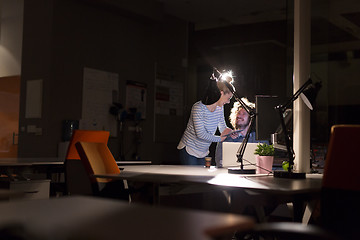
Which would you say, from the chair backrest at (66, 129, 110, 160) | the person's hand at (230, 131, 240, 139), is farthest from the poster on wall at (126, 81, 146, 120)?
the person's hand at (230, 131, 240, 139)

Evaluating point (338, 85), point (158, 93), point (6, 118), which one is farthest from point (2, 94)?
point (338, 85)

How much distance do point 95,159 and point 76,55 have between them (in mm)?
4179

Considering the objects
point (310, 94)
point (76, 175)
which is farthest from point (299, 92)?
point (76, 175)

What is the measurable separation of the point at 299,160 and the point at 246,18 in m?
5.83

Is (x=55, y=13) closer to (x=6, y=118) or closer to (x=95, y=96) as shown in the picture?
(x=95, y=96)

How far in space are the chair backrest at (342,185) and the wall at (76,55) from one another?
196 inches

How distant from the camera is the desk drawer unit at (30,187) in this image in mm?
3453

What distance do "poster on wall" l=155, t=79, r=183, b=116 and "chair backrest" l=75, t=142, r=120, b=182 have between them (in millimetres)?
5123

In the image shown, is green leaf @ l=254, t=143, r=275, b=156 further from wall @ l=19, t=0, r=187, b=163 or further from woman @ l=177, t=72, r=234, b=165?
wall @ l=19, t=0, r=187, b=163

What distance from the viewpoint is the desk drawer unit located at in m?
3.45

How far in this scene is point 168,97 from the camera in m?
8.08

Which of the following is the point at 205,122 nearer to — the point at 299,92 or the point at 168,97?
the point at 299,92

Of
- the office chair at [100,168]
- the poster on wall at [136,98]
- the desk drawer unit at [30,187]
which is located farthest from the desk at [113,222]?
the poster on wall at [136,98]

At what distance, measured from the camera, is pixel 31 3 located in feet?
20.6
